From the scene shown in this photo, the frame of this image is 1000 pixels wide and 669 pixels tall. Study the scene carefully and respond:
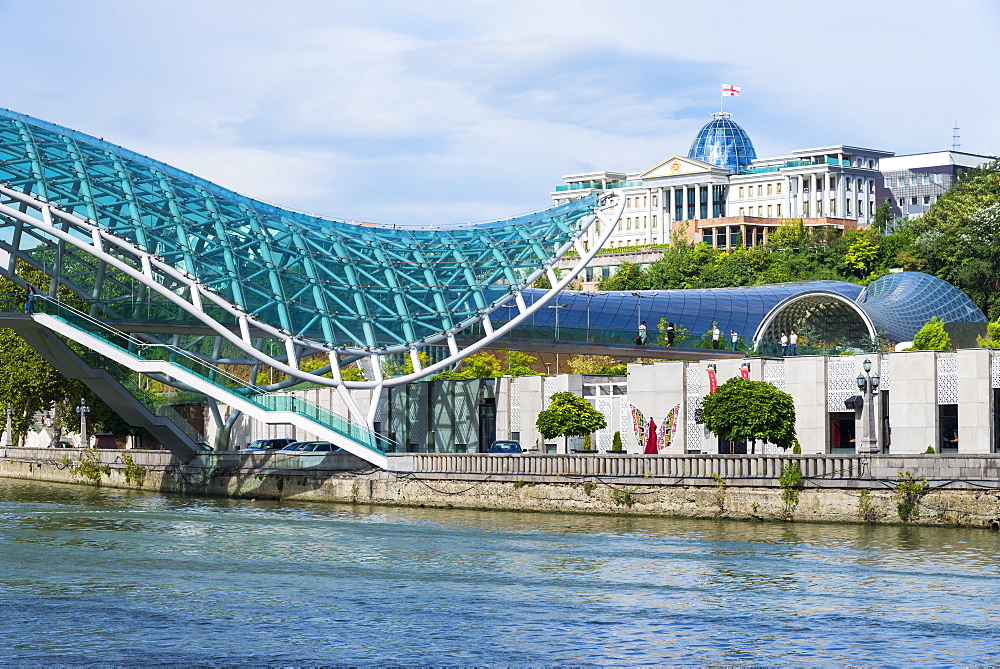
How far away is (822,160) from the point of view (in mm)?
173625

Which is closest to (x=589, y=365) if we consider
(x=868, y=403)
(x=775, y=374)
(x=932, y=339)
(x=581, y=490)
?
(x=932, y=339)

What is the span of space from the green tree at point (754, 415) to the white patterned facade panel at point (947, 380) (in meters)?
5.05

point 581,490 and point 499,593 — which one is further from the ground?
point 581,490

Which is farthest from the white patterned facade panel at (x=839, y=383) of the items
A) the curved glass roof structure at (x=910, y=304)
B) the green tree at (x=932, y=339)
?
the curved glass roof structure at (x=910, y=304)

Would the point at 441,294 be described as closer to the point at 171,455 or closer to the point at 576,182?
the point at 171,455

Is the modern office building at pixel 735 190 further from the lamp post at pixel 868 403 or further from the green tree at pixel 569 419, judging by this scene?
the lamp post at pixel 868 403

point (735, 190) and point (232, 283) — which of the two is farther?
point (735, 190)

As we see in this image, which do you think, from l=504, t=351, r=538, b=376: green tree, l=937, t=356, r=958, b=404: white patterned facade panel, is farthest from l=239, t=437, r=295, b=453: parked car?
l=937, t=356, r=958, b=404: white patterned facade panel

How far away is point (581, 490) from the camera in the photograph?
49719 mm

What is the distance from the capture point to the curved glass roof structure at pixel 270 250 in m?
62.6

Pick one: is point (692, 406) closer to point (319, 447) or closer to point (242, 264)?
point (319, 447)

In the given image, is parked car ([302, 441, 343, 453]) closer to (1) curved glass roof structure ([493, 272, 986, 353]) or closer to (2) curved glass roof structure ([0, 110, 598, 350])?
(2) curved glass roof structure ([0, 110, 598, 350])

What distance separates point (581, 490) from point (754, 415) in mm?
6227

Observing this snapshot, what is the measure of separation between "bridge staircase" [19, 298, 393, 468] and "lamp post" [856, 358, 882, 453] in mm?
17780
